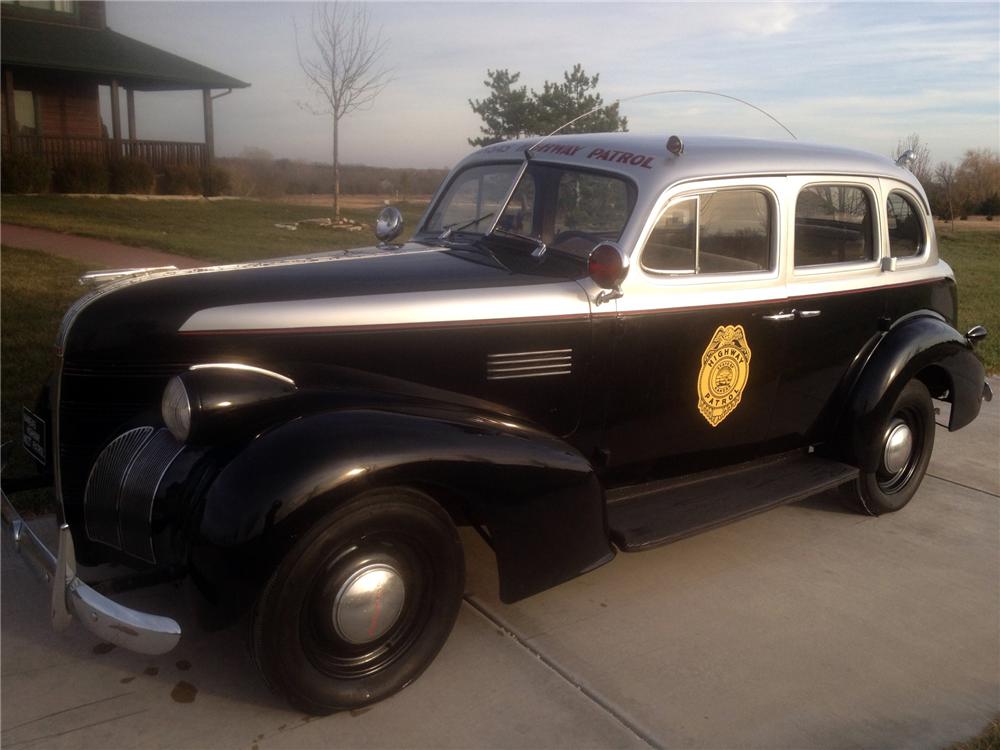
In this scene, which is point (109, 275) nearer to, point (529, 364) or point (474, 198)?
point (529, 364)

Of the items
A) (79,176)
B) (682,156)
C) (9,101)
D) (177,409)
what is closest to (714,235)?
(682,156)

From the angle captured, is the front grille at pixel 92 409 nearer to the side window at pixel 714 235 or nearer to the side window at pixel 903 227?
the side window at pixel 714 235

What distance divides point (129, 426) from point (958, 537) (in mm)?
4060

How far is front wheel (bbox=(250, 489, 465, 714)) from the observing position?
2703mm

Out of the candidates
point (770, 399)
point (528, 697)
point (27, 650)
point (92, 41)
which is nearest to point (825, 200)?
point (770, 399)

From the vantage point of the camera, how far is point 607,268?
11.2 feet

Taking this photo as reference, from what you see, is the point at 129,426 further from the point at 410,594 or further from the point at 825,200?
the point at 825,200

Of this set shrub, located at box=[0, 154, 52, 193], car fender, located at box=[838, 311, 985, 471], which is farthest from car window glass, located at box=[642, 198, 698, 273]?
shrub, located at box=[0, 154, 52, 193]

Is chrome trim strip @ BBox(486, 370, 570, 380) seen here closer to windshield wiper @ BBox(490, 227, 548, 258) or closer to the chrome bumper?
windshield wiper @ BBox(490, 227, 548, 258)

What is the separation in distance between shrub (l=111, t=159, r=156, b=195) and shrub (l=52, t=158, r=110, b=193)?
44cm

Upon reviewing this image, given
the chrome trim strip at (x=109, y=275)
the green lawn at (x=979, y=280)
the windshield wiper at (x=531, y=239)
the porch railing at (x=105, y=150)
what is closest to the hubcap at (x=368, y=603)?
the chrome trim strip at (x=109, y=275)

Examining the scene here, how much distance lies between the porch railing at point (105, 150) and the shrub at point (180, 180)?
1.45ft

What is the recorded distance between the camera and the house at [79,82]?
2020 cm

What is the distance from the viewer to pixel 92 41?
888 inches
